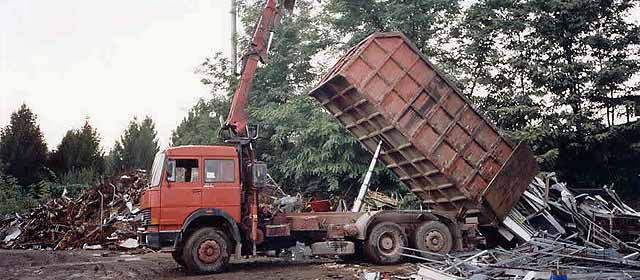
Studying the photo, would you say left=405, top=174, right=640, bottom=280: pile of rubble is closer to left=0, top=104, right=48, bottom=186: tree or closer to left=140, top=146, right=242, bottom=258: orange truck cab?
left=140, top=146, right=242, bottom=258: orange truck cab

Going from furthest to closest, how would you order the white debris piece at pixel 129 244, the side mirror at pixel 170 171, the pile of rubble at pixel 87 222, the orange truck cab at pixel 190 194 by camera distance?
1. the pile of rubble at pixel 87 222
2. the white debris piece at pixel 129 244
3. the side mirror at pixel 170 171
4. the orange truck cab at pixel 190 194

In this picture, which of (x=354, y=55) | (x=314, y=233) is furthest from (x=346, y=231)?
(x=354, y=55)

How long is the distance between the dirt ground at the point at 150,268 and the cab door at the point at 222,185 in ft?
4.12

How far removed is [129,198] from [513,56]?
13.7 m

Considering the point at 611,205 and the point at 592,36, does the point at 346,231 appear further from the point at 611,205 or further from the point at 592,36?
the point at 592,36

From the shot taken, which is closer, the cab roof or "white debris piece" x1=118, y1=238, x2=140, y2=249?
the cab roof

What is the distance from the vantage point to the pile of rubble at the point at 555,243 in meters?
8.49

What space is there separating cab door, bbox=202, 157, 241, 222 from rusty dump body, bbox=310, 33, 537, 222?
7.70 ft

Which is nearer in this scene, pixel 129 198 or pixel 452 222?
pixel 452 222

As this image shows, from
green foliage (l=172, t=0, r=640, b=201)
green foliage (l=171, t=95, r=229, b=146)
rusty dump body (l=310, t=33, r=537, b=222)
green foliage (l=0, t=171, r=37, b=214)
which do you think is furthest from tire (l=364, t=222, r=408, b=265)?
green foliage (l=0, t=171, r=37, b=214)

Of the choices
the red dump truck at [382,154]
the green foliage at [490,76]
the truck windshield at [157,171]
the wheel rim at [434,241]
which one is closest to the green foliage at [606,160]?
the green foliage at [490,76]

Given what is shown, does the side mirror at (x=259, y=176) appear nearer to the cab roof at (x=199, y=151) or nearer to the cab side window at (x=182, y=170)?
the cab roof at (x=199, y=151)

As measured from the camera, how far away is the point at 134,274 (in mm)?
11258

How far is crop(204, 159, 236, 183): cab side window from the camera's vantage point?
10914 millimetres
